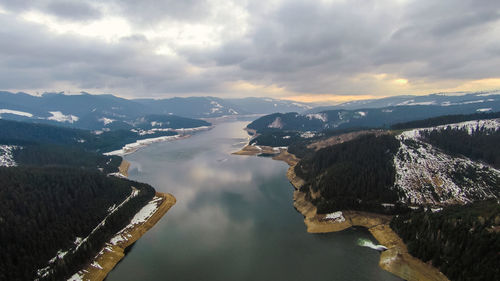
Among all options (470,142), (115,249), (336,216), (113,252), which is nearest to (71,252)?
(113,252)

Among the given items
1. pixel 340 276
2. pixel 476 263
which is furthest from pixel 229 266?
pixel 476 263

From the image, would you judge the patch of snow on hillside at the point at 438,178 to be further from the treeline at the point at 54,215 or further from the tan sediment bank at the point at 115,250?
the treeline at the point at 54,215

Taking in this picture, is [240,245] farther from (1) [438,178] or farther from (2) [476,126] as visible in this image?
(2) [476,126]

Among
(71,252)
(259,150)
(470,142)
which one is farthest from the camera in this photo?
(259,150)

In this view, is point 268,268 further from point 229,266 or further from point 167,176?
point 167,176

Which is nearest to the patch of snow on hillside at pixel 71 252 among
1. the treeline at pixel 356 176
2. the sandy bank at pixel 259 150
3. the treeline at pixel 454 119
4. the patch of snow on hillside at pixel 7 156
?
the treeline at pixel 356 176
